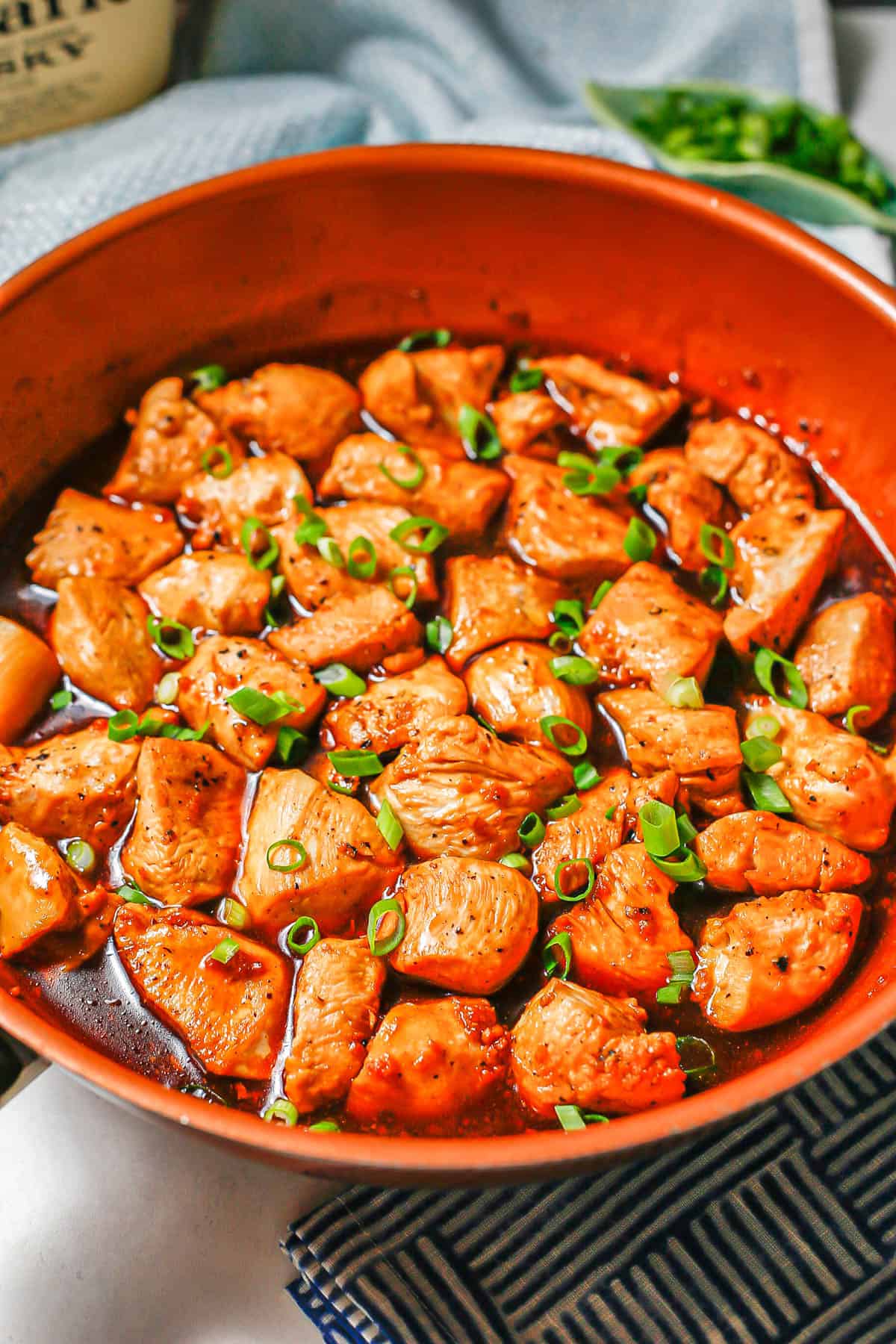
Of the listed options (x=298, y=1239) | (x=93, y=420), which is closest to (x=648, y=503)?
(x=93, y=420)

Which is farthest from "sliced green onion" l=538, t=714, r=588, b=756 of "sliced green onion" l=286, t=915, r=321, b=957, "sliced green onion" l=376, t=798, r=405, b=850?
"sliced green onion" l=286, t=915, r=321, b=957

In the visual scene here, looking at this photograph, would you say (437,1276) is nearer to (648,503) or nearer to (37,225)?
(648,503)

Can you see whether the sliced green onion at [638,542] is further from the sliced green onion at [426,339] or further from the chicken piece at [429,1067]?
the chicken piece at [429,1067]

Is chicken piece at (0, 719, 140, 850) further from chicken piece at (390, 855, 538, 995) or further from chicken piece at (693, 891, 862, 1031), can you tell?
chicken piece at (693, 891, 862, 1031)

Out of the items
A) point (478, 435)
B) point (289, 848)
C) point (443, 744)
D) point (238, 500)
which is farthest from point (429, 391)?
point (289, 848)

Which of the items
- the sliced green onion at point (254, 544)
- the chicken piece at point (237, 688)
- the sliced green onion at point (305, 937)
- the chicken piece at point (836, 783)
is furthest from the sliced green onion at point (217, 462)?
the chicken piece at point (836, 783)

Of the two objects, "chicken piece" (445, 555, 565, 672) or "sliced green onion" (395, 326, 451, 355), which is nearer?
"chicken piece" (445, 555, 565, 672)

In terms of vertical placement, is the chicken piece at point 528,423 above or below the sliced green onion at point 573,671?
above
